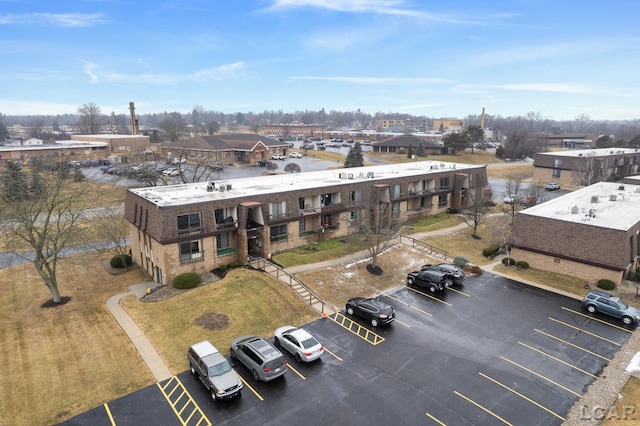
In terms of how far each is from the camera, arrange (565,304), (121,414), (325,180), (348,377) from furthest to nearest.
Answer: (325,180), (565,304), (348,377), (121,414)

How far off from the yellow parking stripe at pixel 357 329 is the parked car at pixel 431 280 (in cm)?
852

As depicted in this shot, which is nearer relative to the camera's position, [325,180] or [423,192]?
[325,180]

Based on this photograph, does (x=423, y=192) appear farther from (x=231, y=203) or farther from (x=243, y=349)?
(x=243, y=349)

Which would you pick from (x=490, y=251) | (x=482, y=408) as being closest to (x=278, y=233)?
(x=490, y=251)

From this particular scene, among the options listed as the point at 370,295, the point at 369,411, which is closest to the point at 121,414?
the point at 369,411

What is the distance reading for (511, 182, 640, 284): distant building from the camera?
34.8 metres

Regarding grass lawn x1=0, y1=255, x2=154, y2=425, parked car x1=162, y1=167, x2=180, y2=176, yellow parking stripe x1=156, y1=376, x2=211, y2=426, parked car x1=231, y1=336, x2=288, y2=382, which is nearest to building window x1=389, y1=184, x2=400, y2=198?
parked car x1=231, y1=336, x2=288, y2=382

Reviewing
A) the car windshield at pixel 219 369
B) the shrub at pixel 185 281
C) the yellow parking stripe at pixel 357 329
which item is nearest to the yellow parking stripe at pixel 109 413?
the car windshield at pixel 219 369

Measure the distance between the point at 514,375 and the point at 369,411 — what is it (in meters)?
9.31

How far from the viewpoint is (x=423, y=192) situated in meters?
54.9

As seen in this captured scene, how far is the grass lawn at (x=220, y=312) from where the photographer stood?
2653 cm

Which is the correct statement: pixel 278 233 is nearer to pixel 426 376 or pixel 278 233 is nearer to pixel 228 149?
pixel 426 376

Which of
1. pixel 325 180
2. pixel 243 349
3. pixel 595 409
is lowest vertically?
pixel 595 409

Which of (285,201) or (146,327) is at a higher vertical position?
(285,201)
